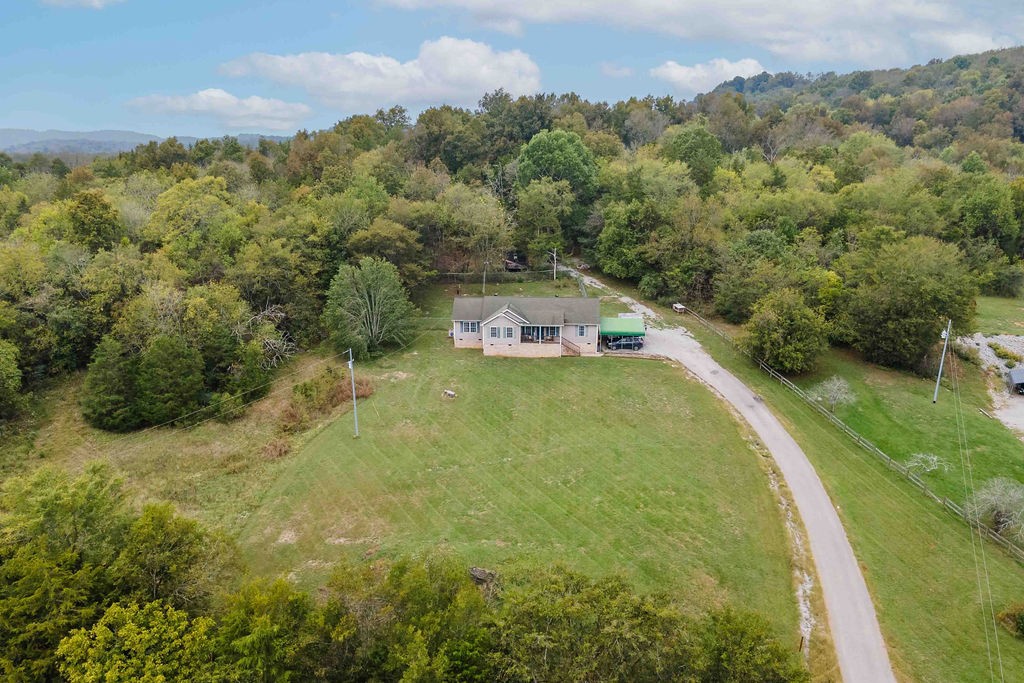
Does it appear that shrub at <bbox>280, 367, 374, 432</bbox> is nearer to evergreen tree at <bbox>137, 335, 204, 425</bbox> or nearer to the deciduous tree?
the deciduous tree

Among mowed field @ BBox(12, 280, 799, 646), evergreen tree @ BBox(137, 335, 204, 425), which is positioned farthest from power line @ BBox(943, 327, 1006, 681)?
evergreen tree @ BBox(137, 335, 204, 425)

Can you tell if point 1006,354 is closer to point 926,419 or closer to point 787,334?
point 926,419

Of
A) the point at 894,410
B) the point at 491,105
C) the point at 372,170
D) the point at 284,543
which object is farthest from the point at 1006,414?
the point at 491,105

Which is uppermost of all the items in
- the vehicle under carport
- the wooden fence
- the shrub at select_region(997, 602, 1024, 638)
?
the vehicle under carport

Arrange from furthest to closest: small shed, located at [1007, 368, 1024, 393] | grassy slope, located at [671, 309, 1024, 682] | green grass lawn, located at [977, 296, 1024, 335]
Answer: green grass lawn, located at [977, 296, 1024, 335], small shed, located at [1007, 368, 1024, 393], grassy slope, located at [671, 309, 1024, 682]

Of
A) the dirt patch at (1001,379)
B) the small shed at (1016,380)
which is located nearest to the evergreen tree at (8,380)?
the dirt patch at (1001,379)

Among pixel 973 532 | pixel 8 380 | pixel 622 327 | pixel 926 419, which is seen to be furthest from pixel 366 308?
pixel 973 532
